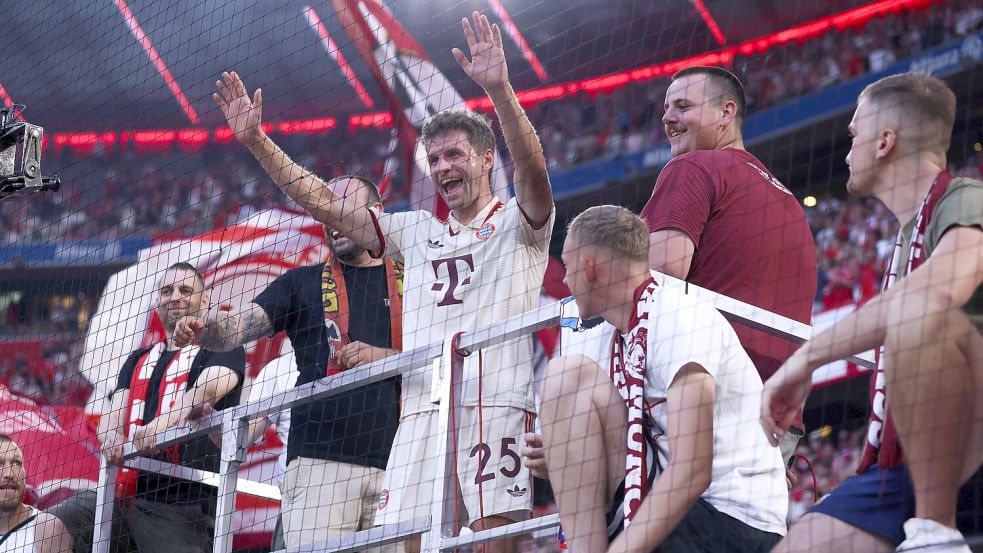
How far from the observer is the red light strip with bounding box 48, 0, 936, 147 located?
356 inches

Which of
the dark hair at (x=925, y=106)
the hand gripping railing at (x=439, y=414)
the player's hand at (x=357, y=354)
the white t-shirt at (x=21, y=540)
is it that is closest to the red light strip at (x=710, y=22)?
the white t-shirt at (x=21, y=540)

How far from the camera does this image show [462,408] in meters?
2.95

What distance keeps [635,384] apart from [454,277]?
Answer: 962mm

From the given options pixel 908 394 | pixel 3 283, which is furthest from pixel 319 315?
pixel 3 283

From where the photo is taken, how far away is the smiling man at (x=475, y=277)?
2.91m

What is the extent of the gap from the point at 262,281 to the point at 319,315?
4.04m

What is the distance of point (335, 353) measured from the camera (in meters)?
3.31

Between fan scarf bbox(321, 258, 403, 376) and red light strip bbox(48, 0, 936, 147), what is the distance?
4.90m

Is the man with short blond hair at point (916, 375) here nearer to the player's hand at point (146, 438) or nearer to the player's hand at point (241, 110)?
the player's hand at point (146, 438)

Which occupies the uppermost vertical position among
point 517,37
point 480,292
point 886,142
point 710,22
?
point 710,22

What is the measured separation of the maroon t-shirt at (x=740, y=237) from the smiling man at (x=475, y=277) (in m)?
0.42

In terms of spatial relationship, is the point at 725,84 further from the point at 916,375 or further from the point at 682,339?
the point at 916,375

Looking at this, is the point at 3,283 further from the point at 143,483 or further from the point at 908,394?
the point at 908,394

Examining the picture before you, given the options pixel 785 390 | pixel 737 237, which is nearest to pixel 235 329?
pixel 737 237
